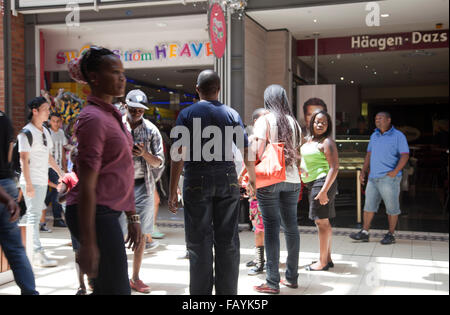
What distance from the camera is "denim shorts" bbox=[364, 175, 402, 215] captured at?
6.02 metres

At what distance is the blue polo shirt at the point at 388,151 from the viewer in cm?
609

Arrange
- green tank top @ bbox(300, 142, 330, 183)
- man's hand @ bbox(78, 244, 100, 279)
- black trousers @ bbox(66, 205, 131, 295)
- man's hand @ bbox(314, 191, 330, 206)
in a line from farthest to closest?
green tank top @ bbox(300, 142, 330, 183) < man's hand @ bbox(314, 191, 330, 206) < black trousers @ bbox(66, 205, 131, 295) < man's hand @ bbox(78, 244, 100, 279)

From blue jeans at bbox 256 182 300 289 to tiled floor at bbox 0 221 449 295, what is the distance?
0.67 ft

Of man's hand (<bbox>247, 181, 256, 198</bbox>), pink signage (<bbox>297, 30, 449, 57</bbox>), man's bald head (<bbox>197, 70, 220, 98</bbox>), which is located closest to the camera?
man's bald head (<bbox>197, 70, 220, 98</bbox>)

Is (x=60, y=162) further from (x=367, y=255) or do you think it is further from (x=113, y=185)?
(x=113, y=185)

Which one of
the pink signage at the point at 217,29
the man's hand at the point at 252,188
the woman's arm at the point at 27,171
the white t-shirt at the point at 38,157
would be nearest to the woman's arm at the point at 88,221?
the man's hand at the point at 252,188

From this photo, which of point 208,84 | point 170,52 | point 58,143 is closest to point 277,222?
point 208,84

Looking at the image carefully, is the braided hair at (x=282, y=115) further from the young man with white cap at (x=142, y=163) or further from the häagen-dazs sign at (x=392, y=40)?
the häagen-dazs sign at (x=392, y=40)

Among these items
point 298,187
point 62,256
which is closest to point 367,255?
point 298,187

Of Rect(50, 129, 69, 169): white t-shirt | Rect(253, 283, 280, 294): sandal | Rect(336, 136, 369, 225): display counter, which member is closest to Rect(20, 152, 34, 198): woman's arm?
Rect(50, 129, 69, 169): white t-shirt

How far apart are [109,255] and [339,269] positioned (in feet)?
10.6

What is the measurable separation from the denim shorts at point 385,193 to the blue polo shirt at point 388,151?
8cm

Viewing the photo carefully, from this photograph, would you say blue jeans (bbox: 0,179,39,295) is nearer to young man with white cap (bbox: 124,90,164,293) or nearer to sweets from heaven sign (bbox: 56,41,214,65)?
young man with white cap (bbox: 124,90,164,293)

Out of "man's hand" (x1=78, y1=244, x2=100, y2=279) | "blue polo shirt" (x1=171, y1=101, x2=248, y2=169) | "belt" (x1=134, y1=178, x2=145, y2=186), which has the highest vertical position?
"blue polo shirt" (x1=171, y1=101, x2=248, y2=169)
